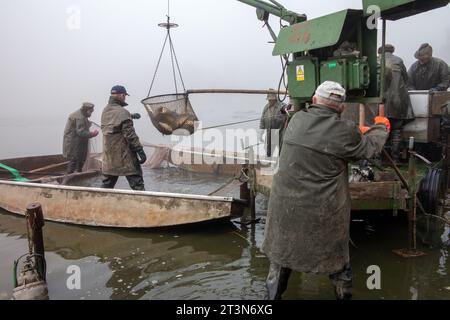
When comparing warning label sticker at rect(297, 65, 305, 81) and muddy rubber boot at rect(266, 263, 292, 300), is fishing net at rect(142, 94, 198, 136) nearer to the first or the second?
warning label sticker at rect(297, 65, 305, 81)

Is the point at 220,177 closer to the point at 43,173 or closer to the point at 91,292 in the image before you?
the point at 43,173

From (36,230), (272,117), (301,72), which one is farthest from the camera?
(272,117)

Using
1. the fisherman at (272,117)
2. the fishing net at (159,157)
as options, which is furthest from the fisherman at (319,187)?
the fishing net at (159,157)

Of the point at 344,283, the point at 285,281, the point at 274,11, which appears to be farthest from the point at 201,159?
the point at 344,283

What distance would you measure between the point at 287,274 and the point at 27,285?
7.67 feet

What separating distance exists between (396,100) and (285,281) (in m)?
3.62

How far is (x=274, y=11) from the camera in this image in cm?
593

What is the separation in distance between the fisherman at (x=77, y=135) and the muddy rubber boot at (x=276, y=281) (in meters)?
6.26

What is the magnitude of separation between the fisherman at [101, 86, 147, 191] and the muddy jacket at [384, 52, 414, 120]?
3.68 metres

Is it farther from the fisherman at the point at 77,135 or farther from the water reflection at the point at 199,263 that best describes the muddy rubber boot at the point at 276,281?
the fisherman at the point at 77,135

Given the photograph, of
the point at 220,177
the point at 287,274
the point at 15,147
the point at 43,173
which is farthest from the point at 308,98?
the point at 15,147

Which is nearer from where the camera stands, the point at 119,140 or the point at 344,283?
the point at 344,283

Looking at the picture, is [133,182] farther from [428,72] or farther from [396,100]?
[428,72]

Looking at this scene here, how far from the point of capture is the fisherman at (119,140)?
20.8 ft
